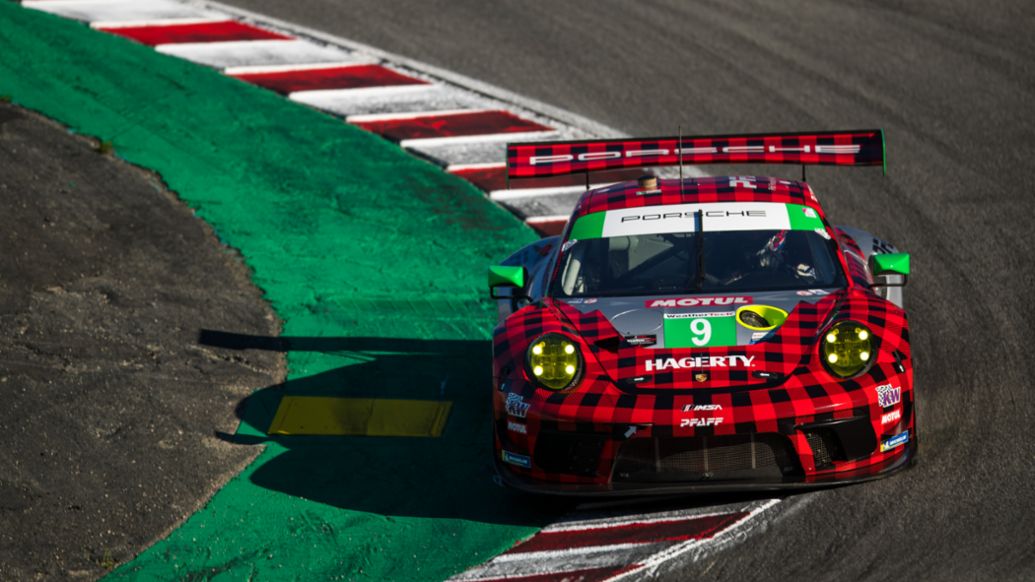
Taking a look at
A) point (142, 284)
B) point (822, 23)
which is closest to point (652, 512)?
point (142, 284)

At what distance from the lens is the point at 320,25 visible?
1505 cm

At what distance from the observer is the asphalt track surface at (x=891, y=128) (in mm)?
6418

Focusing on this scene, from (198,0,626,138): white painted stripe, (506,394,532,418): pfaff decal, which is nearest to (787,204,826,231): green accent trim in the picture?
(506,394,532,418): pfaff decal

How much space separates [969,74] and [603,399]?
26.7 ft

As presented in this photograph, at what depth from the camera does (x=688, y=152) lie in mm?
8477

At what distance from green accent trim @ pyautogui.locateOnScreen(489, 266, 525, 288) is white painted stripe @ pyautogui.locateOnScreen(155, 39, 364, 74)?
22.3ft

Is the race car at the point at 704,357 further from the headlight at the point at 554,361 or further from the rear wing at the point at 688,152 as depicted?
the rear wing at the point at 688,152

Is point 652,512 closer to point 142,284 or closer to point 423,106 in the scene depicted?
point 142,284

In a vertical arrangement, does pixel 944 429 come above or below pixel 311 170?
below

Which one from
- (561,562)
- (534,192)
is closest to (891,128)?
(534,192)

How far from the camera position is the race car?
6.45 meters

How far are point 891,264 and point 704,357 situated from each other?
1438 millimetres

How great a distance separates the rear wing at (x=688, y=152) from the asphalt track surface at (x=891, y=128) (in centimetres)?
133

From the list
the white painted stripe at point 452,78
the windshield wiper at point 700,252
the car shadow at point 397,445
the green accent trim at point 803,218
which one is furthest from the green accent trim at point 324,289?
the green accent trim at point 803,218
